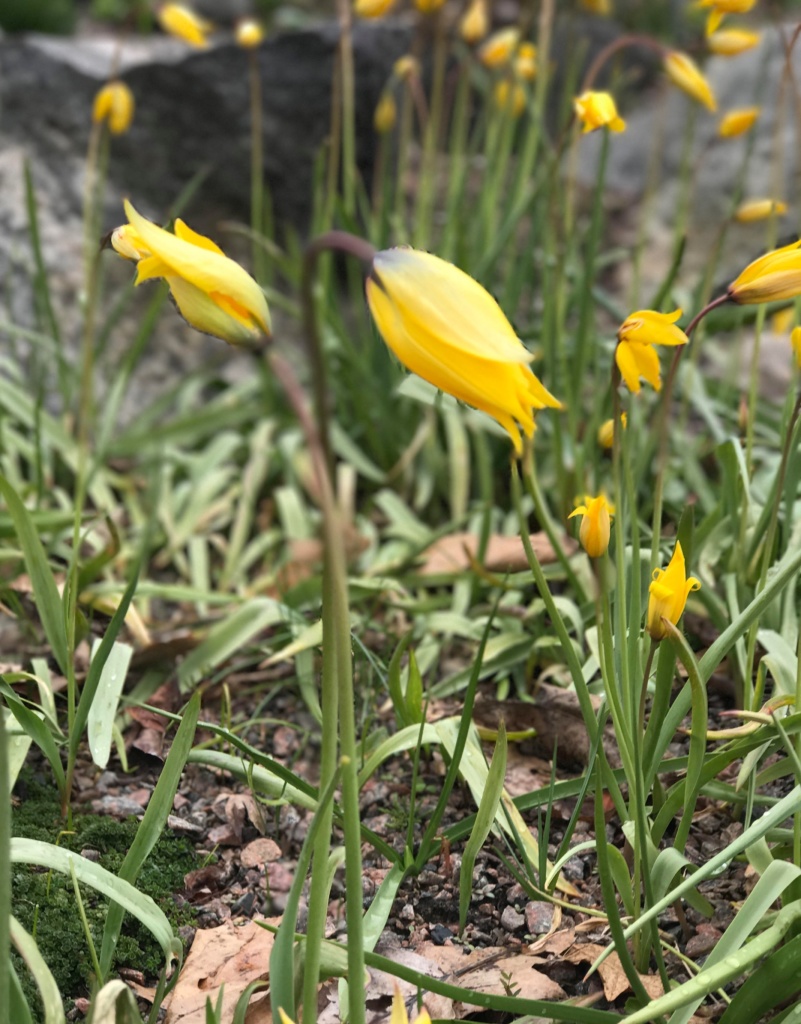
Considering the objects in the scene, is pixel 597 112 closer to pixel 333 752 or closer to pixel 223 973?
pixel 333 752

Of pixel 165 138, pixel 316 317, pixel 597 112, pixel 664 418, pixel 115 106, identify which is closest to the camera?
pixel 316 317

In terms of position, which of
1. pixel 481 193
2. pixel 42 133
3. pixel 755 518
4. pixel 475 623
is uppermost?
pixel 42 133

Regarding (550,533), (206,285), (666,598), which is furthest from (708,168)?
(206,285)

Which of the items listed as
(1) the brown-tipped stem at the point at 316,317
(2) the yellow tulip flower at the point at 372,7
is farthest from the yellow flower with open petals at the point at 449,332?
(2) the yellow tulip flower at the point at 372,7

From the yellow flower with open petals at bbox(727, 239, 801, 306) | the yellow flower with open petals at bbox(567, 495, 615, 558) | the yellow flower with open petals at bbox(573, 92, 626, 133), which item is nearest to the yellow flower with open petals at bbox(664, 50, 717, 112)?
the yellow flower with open petals at bbox(573, 92, 626, 133)

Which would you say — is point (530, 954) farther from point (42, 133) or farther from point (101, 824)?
point (42, 133)

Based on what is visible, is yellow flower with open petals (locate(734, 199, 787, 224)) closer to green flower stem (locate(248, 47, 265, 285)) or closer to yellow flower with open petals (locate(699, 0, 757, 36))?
yellow flower with open petals (locate(699, 0, 757, 36))

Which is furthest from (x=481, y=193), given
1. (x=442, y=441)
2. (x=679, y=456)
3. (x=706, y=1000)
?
(x=706, y=1000)
